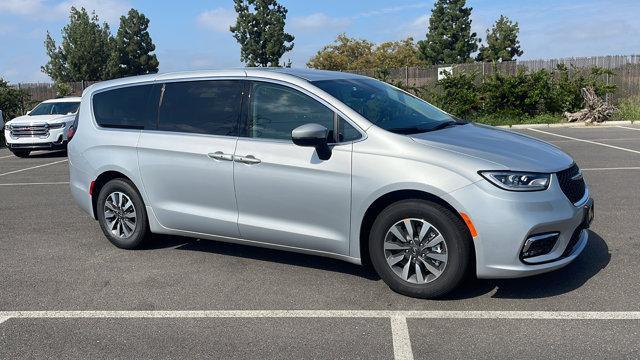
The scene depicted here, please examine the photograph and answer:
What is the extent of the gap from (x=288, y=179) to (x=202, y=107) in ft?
4.10

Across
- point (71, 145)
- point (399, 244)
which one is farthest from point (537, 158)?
point (71, 145)

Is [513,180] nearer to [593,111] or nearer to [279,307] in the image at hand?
[279,307]

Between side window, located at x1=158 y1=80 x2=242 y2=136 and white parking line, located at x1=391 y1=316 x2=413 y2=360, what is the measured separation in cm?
216

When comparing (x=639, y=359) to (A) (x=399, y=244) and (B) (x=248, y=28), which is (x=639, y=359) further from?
(B) (x=248, y=28)

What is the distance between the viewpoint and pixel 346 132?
4602 millimetres

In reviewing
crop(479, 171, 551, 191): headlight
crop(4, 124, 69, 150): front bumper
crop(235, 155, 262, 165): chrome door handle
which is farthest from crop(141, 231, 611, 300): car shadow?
crop(4, 124, 69, 150): front bumper

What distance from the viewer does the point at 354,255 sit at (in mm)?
4605

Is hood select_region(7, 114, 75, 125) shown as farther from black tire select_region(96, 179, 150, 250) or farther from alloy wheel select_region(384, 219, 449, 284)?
alloy wheel select_region(384, 219, 449, 284)

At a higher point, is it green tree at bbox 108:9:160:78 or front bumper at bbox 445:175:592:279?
green tree at bbox 108:9:160:78

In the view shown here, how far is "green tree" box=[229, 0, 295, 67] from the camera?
1960 inches

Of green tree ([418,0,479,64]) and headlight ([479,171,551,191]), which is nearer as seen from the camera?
headlight ([479,171,551,191])

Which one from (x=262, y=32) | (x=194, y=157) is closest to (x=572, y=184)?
(x=194, y=157)

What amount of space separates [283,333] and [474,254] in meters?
1.46

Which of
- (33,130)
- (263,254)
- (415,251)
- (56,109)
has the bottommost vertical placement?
(263,254)
